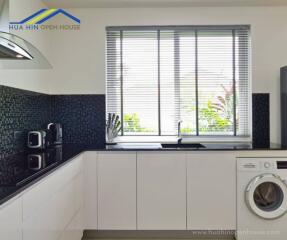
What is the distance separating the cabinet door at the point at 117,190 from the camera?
104 inches

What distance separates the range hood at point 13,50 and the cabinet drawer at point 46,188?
788 mm

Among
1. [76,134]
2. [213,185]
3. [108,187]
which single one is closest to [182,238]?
[213,185]

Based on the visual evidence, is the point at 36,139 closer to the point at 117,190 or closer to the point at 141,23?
the point at 117,190

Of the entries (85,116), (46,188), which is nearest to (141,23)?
(85,116)

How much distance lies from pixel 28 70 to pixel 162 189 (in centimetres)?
174

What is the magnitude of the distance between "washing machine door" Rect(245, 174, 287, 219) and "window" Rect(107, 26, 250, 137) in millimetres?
827

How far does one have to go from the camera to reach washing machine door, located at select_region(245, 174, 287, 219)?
2.53 meters

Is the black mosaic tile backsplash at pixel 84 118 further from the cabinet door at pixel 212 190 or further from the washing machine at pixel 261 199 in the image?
the washing machine at pixel 261 199

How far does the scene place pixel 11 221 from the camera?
1.21 meters

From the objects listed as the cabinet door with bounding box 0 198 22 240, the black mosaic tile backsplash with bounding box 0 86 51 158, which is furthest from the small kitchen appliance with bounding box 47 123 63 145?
the cabinet door with bounding box 0 198 22 240

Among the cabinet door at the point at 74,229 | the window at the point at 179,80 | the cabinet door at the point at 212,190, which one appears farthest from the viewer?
the window at the point at 179,80

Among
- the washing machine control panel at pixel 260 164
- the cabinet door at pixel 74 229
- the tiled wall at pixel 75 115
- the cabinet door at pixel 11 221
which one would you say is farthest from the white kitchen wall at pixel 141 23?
the cabinet door at pixel 11 221

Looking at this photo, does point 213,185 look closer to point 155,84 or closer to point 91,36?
point 155,84

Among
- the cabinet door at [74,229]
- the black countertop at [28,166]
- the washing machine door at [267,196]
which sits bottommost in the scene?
the cabinet door at [74,229]
